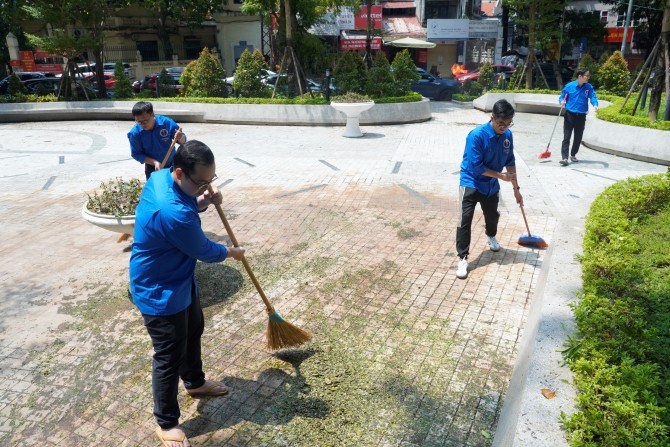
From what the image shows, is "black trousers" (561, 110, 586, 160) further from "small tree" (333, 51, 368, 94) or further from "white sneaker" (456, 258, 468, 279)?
"small tree" (333, 51, 368, 94)

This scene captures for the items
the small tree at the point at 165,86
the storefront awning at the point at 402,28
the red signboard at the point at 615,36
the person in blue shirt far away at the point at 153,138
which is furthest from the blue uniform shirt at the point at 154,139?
the red signboard at the point at 615,36

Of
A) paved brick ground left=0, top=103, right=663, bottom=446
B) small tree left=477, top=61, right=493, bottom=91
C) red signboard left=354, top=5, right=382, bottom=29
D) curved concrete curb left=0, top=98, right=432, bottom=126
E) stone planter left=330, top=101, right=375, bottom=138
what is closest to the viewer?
paved brick ground left=0, top=103, right=663, bottom=446

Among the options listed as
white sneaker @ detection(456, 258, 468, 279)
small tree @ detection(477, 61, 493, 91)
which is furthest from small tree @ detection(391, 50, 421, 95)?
white sneaker @ detection(456, 258, 468, 279)

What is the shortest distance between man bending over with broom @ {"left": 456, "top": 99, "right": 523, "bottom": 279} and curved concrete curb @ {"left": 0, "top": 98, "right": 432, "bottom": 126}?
929 centimetres

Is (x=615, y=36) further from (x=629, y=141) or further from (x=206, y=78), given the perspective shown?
(x=206, y=78)

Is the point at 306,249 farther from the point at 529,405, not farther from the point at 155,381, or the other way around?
the point at 529,405

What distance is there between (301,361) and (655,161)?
9.19 meters

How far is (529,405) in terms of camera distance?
2338mm

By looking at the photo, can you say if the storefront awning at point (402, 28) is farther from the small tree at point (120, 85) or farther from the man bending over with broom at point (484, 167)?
the man bending over with broom at point (484, 167)

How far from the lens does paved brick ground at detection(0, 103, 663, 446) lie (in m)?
3.33

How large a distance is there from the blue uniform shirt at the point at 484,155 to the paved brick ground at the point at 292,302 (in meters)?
0.93

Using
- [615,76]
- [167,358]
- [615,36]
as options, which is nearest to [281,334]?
[167,358]

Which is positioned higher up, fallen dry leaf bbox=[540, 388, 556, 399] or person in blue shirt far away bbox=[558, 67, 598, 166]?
person in blue shirt far away bbox=[558, 67, 598, 166]

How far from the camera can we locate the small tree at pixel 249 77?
15961 mm
